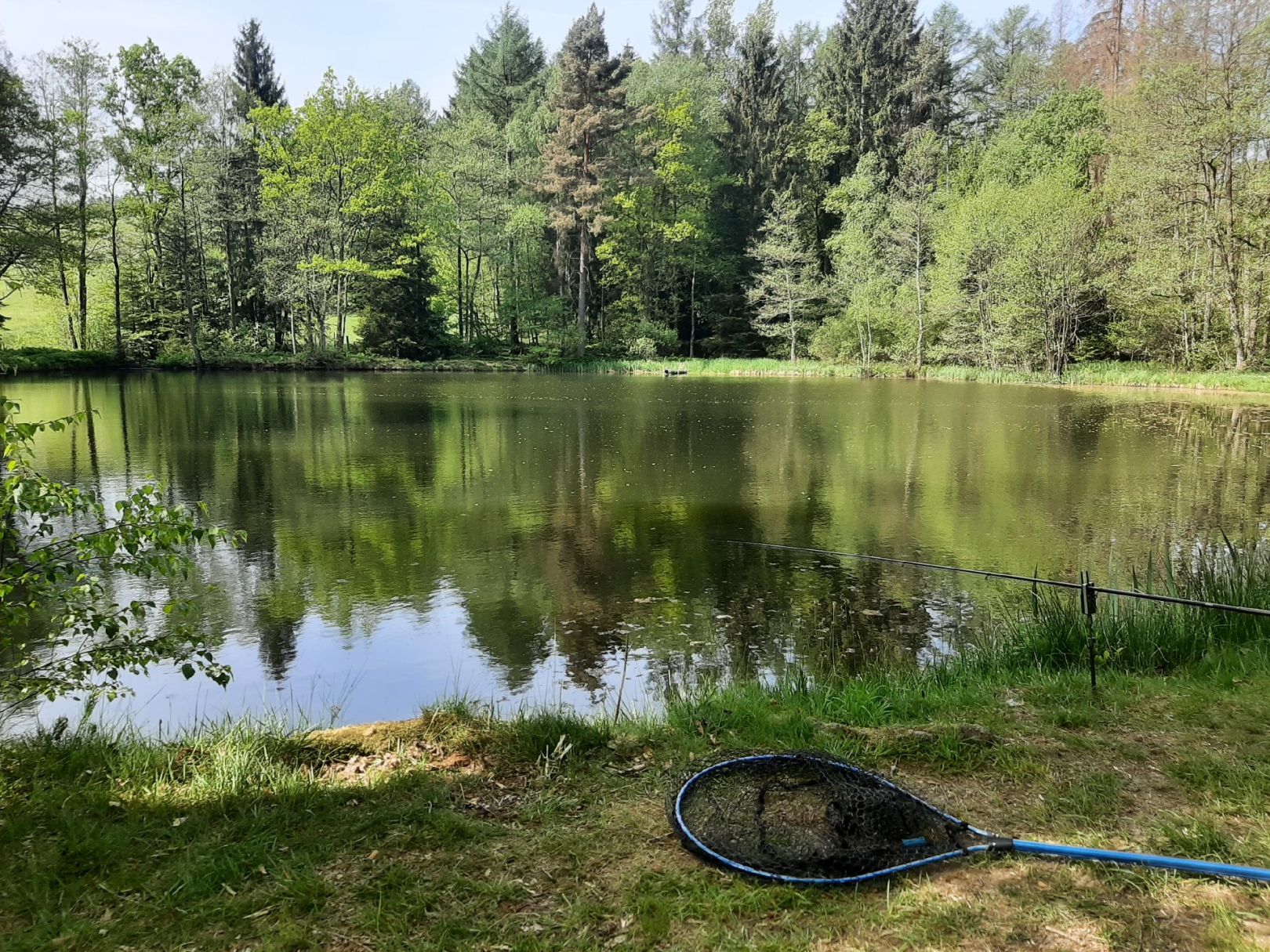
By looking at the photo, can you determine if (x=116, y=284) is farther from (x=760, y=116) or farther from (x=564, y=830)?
(x=564, y=830)

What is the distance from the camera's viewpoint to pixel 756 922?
8.46ft

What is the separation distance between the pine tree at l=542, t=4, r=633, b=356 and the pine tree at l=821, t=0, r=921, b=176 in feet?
41.3

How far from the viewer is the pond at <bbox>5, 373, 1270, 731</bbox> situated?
6.17 meters

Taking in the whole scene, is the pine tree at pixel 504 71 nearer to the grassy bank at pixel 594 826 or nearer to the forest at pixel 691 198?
the forest at pixel 691 198

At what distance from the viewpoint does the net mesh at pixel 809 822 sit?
2895 millimetres

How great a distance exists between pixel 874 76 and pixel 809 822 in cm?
5061

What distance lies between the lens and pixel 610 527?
10227mm

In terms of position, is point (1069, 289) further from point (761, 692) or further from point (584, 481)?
point (761, 692)

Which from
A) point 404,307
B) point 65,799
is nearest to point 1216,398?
point 65,799

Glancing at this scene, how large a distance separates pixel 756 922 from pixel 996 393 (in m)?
30.0

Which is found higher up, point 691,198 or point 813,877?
point 691,198

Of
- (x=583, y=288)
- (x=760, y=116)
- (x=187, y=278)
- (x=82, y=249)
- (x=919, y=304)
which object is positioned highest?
(x=760, y=116)

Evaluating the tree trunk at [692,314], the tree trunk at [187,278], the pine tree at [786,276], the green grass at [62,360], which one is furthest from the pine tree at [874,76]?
the green grass at [62,360]

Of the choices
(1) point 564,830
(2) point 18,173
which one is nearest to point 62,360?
(2) point 18,173
